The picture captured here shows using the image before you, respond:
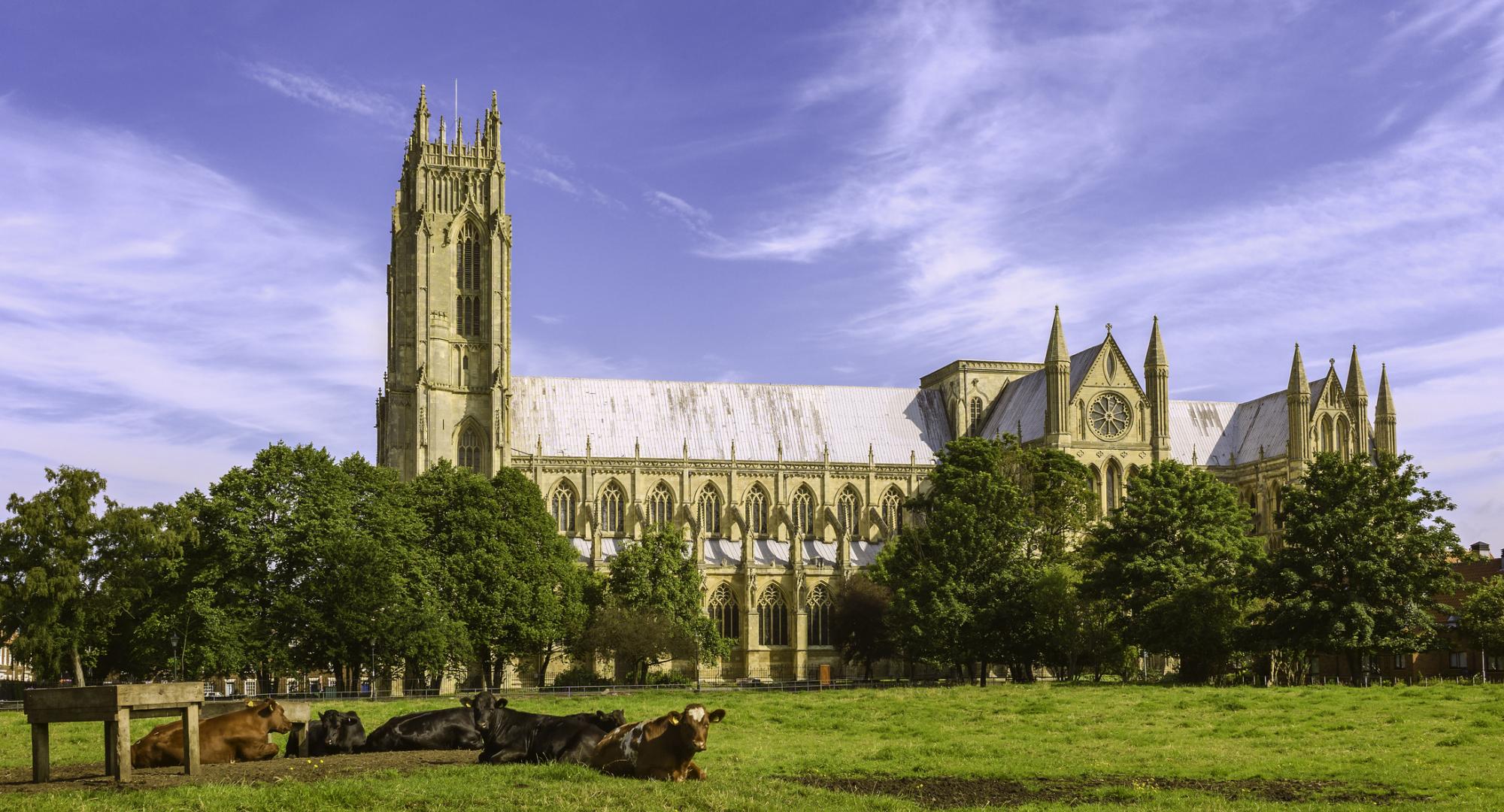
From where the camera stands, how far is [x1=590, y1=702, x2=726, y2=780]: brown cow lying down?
1764 cm

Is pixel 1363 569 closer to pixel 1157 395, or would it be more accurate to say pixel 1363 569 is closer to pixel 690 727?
pixel 690 727

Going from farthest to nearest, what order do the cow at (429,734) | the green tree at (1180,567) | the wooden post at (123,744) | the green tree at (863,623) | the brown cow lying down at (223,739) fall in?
the green tree at (863,623)
the green tree at (1180,567)
the cow at (429,734)
the brown cow lying down at (223,739)
the wooden post at (123,744)

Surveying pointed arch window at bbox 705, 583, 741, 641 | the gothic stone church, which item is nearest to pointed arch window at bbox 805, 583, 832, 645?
the gothic stone church

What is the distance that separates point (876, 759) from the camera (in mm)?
22062

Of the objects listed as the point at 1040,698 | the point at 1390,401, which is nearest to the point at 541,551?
the point at 1040,698

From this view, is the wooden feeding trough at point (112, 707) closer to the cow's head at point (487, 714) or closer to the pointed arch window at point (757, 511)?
the cow's head at point (487, 714)

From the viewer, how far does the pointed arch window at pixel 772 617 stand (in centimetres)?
8769

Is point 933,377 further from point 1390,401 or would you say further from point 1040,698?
point 1040,698

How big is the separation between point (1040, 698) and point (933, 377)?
7090 cm

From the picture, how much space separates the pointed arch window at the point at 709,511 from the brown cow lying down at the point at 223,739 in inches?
2856

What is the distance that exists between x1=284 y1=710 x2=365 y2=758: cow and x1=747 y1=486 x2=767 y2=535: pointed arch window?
239 ft

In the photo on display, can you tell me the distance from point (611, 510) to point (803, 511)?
39.3 ft

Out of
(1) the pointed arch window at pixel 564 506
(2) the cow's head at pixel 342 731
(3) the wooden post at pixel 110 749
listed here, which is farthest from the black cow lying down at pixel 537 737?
(1) the pointed arch window at pixel 564 506

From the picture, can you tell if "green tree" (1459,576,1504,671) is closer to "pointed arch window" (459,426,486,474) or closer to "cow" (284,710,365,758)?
"cow" (284,710,365,758)
